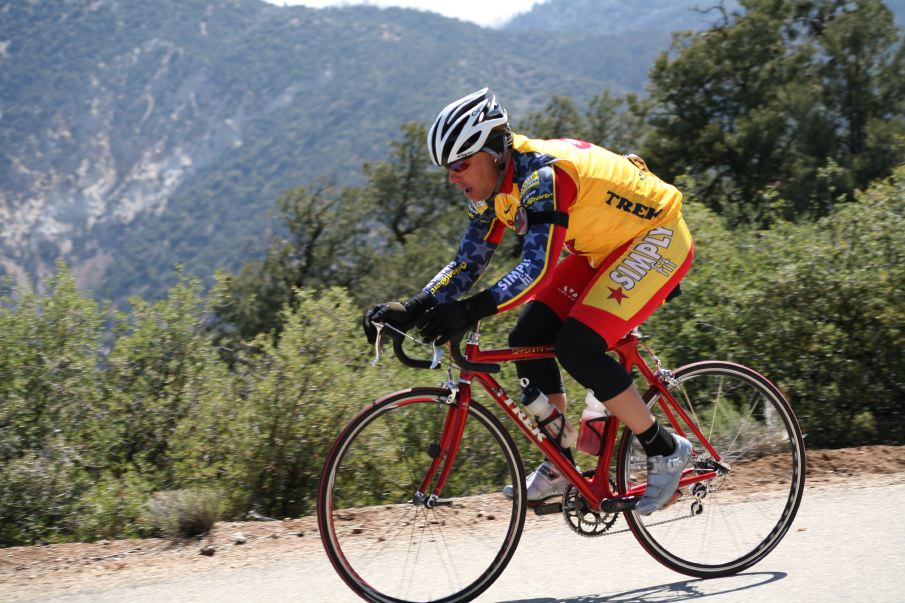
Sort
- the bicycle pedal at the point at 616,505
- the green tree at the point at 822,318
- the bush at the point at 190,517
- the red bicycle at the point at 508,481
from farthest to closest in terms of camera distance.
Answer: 1. the green tree at the point at 822,318
2. the bush at the point at 190,517
3. the bicycle pedal at the point at 616,505
4. the red bicycle at the point at 508,481

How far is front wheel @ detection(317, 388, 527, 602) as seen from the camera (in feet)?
12.6

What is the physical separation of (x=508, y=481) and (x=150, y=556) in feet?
7.13

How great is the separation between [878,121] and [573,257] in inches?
1371

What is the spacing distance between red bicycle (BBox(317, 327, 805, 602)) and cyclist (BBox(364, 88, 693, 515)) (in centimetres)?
15

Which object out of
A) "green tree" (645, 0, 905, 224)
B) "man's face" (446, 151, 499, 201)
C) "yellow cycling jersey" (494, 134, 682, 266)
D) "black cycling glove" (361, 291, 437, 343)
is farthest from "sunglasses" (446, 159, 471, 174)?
"green tree" (645, 0, 905, 224)

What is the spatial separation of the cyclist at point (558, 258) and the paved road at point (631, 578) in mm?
401

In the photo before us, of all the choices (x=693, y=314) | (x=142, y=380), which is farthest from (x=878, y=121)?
(x=142, y=380)

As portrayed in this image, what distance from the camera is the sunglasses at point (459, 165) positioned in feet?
12.8

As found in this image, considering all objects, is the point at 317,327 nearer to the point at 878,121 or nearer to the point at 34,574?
the point at 34,574

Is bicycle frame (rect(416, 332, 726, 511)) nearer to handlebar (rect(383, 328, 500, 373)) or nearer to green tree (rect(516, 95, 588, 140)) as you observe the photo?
handlebar (rect(383, 328, 500, 373))

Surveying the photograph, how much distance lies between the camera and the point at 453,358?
3.80 m

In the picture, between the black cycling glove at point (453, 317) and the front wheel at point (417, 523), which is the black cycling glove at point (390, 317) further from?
the front wheel at point (417, 523)

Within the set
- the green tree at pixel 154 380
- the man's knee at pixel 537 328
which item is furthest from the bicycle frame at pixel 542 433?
the green tree at pixel 154 380

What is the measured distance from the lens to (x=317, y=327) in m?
9.66
